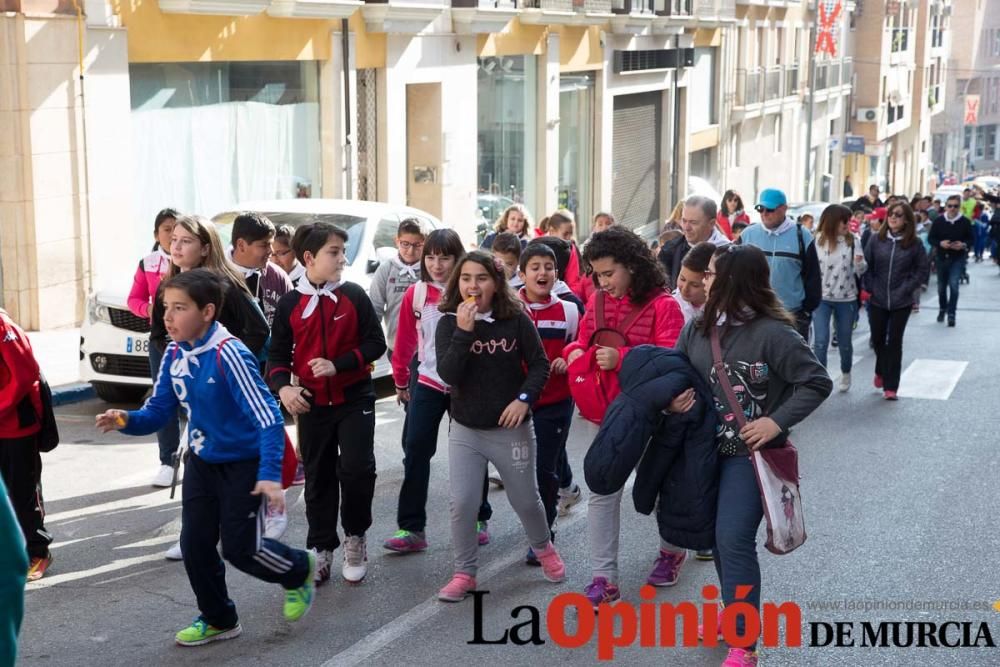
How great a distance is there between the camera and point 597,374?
20.9 feet

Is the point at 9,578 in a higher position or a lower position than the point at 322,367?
higher

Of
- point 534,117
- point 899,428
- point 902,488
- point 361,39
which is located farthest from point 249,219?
point 534,117

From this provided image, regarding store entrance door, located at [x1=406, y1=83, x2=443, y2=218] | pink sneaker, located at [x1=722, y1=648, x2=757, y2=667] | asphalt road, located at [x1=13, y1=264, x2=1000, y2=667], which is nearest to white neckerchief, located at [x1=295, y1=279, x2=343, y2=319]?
asphalt road, located at [x1=13, y1=264, x2=1000, y2=667]

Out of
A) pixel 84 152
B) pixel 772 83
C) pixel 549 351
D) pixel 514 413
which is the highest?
pixel 772 83

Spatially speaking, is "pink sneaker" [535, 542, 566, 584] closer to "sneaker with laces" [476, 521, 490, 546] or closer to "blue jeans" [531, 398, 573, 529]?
"blue jeans" [531, 398, 573, 529]

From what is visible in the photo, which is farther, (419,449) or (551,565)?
(419,449)

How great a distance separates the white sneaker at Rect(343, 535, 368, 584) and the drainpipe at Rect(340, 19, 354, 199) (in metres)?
13.8

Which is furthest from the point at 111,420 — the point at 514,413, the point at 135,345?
the point at 135,345

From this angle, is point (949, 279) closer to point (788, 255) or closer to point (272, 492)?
point (788, 255)

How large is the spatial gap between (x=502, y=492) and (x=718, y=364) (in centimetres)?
326

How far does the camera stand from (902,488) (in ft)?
28.9

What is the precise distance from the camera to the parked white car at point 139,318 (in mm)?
10781

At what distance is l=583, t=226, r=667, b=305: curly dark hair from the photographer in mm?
6492

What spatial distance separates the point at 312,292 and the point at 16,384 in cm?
138
